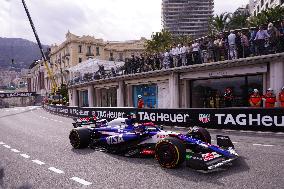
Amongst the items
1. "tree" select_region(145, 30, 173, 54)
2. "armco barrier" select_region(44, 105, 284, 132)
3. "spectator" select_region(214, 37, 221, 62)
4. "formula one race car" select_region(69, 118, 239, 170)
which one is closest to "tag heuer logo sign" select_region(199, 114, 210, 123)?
"armco barrier" select_region(44, 105, 284, 132)

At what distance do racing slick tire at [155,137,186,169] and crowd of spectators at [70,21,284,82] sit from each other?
1147 centimetres

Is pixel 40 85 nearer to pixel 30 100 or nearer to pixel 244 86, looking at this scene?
pixel 30 100

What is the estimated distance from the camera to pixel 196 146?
7.34 meters

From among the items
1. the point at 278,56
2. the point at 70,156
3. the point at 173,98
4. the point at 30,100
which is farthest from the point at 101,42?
the point at 70,156

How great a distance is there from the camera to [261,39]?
54.3 feet

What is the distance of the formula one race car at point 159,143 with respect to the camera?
22.3ft

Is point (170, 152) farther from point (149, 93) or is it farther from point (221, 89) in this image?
point (149, 93)

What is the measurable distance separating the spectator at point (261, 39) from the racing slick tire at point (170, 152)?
1159cm

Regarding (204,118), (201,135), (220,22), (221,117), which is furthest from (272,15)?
(201,135)

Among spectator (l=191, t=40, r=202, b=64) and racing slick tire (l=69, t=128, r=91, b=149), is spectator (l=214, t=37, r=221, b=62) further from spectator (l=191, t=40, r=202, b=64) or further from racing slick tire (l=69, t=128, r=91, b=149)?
racing slick tire (l=69, t=128, r=91, b=149)

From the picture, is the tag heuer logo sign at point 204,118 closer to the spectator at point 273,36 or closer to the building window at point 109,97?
the spectator at point 273,36

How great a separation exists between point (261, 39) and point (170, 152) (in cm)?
1184

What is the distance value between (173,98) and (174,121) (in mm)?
8338

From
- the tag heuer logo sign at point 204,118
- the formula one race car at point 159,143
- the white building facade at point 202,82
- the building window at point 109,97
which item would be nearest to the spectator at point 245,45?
the white building facade at point 202,82
